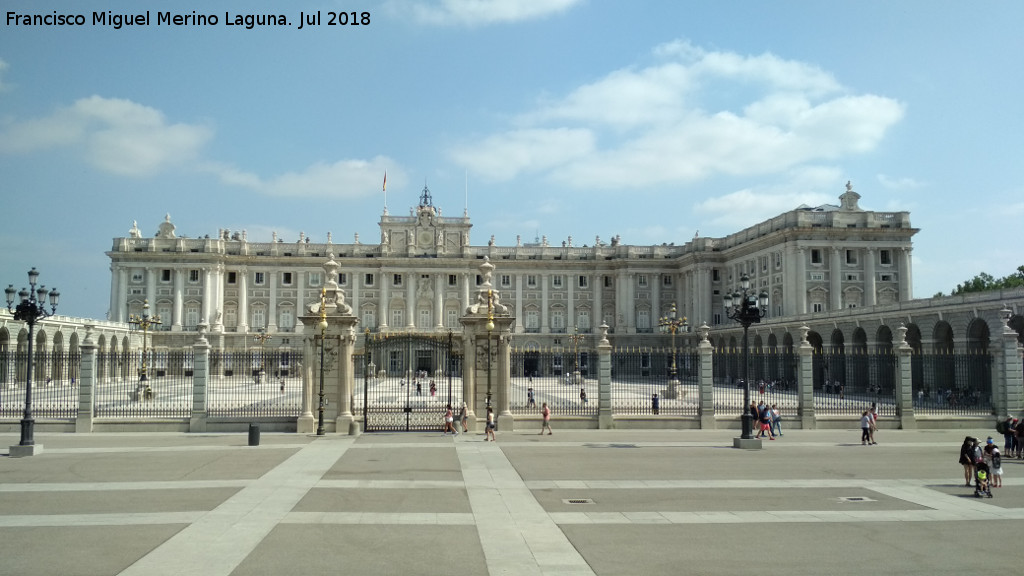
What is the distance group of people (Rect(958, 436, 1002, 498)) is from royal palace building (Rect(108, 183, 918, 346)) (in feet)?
245

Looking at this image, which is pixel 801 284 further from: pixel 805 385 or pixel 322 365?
pixel 322 365

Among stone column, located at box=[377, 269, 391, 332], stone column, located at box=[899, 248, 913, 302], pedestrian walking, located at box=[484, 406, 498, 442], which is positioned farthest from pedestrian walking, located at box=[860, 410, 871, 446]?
stone column, located at box=[377, 269, 391, 332]

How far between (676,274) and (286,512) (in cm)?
9255

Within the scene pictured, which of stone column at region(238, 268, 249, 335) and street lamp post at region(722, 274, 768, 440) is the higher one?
stone column at region(238, 268, 249, 335)

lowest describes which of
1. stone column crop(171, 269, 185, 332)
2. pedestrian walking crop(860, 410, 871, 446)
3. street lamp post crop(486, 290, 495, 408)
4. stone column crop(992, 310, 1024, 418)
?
pedestrian walking crop(860, 410, 871, 446)

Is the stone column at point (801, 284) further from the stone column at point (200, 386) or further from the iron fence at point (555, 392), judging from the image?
the stone column at point (200, 386)

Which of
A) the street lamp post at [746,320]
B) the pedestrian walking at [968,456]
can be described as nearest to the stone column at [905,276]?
the street lamp post at [746,320]

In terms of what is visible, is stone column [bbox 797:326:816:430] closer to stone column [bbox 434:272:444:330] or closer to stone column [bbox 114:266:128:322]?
stone column [bbox 434:272:444:330]

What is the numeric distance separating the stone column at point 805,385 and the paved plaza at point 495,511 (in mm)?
6125

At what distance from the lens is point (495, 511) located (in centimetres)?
1407

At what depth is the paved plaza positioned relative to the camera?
1078 cm

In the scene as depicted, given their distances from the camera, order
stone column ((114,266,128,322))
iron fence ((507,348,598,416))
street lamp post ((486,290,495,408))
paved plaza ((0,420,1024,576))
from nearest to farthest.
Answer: paved plaza ((0,420,1024,576))
street lamp post ((486,290,495,408))
iron fence ((507,348,598,416))
stone column ((114,266,128,322))

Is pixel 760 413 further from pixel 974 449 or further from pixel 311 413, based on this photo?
pixel 311 413

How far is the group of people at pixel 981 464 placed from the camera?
15.9m
